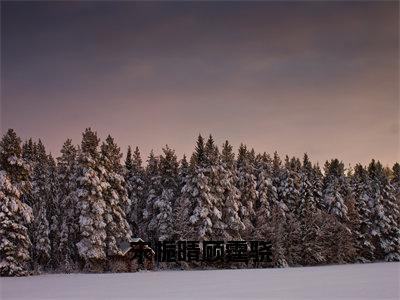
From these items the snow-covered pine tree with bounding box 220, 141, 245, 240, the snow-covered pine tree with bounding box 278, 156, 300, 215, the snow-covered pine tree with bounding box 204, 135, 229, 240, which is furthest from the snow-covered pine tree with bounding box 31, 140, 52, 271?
the snow-covered pine tree with bounding box 278, 156, 300, 215

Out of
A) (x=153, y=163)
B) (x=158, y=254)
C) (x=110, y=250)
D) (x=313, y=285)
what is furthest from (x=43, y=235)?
(x=313, y=285)

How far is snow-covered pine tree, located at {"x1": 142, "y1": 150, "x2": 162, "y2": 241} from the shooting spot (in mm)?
66938

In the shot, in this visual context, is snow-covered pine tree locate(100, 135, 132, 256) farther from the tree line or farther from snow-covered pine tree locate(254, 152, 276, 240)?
snow-covered pine tree locate(254, 152, 276, 240)

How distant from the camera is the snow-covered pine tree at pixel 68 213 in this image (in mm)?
56656

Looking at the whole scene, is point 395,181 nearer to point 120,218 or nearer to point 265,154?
point 265,154

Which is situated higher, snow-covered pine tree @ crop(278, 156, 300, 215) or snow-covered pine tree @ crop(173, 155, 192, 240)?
snow-covered pine tree @ crop(278, 156, 300, 215)

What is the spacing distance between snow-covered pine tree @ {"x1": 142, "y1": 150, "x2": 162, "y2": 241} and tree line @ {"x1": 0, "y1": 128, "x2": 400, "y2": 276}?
0.14 m

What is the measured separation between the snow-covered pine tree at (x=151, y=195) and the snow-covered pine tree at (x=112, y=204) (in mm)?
4455

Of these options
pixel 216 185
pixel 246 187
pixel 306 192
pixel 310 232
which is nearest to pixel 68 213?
pixel 216 185

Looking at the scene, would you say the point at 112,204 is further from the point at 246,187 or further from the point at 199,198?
the point at 246,187

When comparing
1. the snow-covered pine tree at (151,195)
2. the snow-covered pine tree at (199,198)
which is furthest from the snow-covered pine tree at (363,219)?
the snow-covered pine tree at (151,195)

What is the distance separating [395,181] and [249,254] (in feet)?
146

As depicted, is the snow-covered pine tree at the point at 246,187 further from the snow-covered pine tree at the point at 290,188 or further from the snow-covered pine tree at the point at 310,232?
the snow-covered pine tree at the point at 310,232

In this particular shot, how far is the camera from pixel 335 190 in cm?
7819
